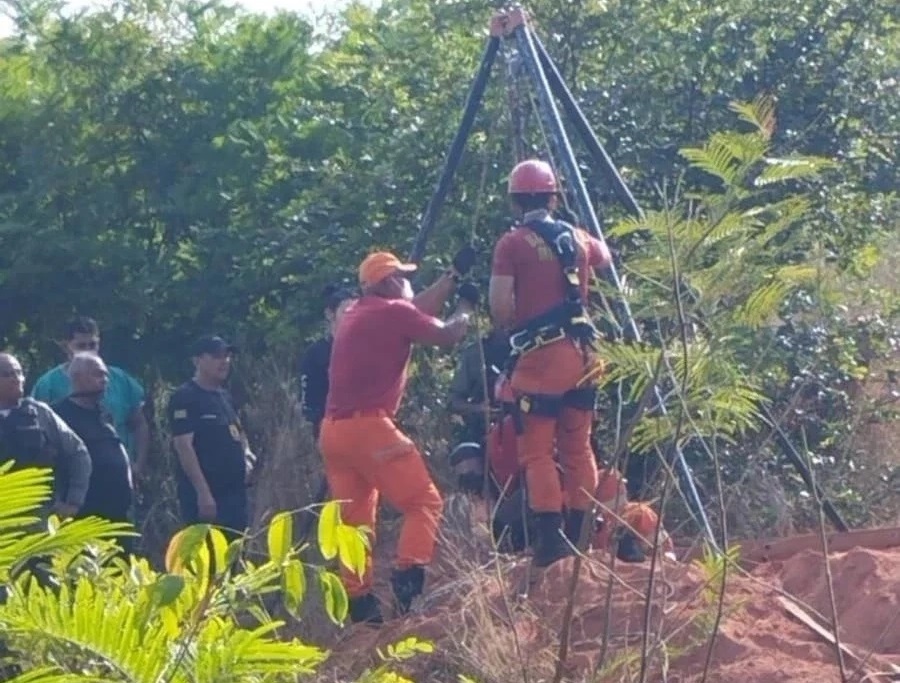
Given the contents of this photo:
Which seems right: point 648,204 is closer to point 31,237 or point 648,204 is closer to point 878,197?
point 878,197

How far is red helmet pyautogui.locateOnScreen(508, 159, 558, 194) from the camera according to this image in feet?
25.6

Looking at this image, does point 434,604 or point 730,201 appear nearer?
point 730,201

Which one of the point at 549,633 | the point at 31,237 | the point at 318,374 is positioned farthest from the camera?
the point at 31,237

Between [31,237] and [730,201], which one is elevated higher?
[730,201]

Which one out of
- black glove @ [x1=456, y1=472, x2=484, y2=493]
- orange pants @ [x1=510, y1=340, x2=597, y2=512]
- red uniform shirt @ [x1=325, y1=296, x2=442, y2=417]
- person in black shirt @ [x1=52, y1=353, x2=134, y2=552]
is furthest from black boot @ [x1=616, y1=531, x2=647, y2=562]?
person in black shirt @ [x1=52, y1=353, x2=134, y2=552]

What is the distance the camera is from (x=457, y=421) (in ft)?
31.1

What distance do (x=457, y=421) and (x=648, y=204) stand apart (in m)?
1.49

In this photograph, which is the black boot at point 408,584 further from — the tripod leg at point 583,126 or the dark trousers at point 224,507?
the tripod leg at point 583,126

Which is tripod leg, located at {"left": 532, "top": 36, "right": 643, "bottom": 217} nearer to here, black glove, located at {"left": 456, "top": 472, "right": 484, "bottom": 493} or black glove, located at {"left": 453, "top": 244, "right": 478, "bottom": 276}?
black glove, located at {"left": 453, "top": 244, "right": 478, "bottom": 276}

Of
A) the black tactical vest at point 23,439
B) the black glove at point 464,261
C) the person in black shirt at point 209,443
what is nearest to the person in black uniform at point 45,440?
the black tactical vest at point 23,439

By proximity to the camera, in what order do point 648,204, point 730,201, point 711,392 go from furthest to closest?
point 648,204 → point 711,392 → point 730,201

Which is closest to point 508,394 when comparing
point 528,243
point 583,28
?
point 528,243

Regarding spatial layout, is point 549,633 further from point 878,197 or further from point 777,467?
point 878,197

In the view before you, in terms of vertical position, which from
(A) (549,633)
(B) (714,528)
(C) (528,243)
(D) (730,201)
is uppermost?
(D) (730,201)
